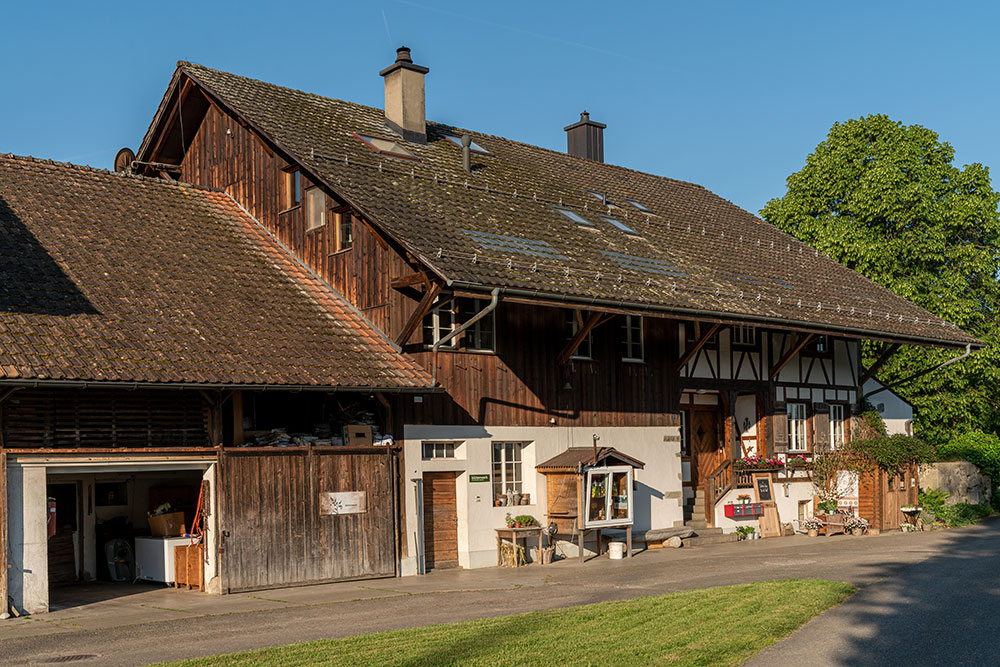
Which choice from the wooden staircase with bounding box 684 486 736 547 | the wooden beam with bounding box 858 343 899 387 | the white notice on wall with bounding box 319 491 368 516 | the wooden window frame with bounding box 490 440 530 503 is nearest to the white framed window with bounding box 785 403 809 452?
the wooden beam with bounding box 858 343 899 387

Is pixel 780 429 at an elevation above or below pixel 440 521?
above

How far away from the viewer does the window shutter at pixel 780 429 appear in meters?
27.4

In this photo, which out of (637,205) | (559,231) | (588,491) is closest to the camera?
(588,491)

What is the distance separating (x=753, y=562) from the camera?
19969 millimetres

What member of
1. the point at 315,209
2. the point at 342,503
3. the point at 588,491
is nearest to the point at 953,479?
the point at 588,491

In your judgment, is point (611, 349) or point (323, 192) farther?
point (611, 349)

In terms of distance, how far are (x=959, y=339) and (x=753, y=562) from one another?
484 inches

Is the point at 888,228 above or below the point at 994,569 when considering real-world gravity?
above

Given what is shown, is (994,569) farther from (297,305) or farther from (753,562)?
(297,305)

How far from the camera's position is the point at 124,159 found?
83.4ft

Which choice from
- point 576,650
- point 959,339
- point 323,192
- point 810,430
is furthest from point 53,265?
point 959,339

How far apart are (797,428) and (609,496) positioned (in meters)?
8.41

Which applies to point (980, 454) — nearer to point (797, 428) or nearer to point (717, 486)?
point (797, 428)

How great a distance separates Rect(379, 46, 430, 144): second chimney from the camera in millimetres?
25078
